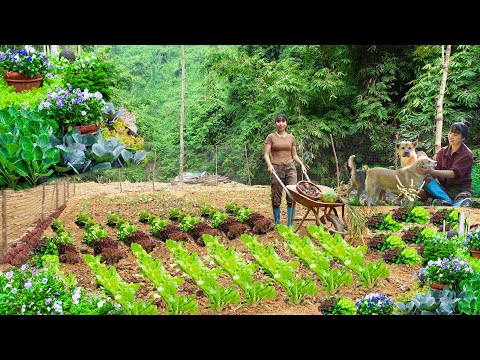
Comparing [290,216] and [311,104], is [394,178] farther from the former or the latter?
[311,104]

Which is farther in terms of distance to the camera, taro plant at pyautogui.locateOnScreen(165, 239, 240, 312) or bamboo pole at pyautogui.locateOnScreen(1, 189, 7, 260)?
bamboo pole at pyautogui.locateOnScreen(1, 189, 7, 260)

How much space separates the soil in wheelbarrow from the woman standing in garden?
0.26 m

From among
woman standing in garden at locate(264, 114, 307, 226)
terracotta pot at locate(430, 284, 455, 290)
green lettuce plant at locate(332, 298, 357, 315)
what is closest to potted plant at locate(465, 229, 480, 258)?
terracotta pot at locate(430, 284, 455, 290)

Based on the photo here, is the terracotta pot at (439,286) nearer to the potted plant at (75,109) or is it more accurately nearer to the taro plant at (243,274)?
the taro plant at (243,274)

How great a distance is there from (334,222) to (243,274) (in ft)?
6.31

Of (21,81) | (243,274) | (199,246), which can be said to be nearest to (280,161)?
(199,246)

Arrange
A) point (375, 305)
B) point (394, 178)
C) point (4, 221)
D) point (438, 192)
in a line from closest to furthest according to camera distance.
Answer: point (375, 305) → point (4, 221) → point (394, 178) → point (438, 192)

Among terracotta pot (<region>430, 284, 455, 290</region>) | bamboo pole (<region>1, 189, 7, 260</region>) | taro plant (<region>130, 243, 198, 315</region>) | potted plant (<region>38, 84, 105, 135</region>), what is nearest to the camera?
taro plant (<region>130, 243, 198, 315</region>)

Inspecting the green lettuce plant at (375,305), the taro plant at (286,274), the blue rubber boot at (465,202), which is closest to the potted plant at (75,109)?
the taro plant at (286,274)

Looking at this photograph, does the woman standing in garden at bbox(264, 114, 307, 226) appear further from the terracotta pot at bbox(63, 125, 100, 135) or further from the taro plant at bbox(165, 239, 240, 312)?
the terracotta pot at bbox(63, 125, 100, 135)

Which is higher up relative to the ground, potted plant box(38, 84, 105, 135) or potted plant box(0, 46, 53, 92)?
potted plant box(0, 46, 53, 92)

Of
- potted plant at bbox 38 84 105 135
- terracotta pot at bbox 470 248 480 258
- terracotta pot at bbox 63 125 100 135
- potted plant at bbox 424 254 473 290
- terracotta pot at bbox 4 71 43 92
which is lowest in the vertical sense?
potted plant at bbox 424 254 473 290

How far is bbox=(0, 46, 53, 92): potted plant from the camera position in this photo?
28.8 feet

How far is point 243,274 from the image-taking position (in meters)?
6.85
